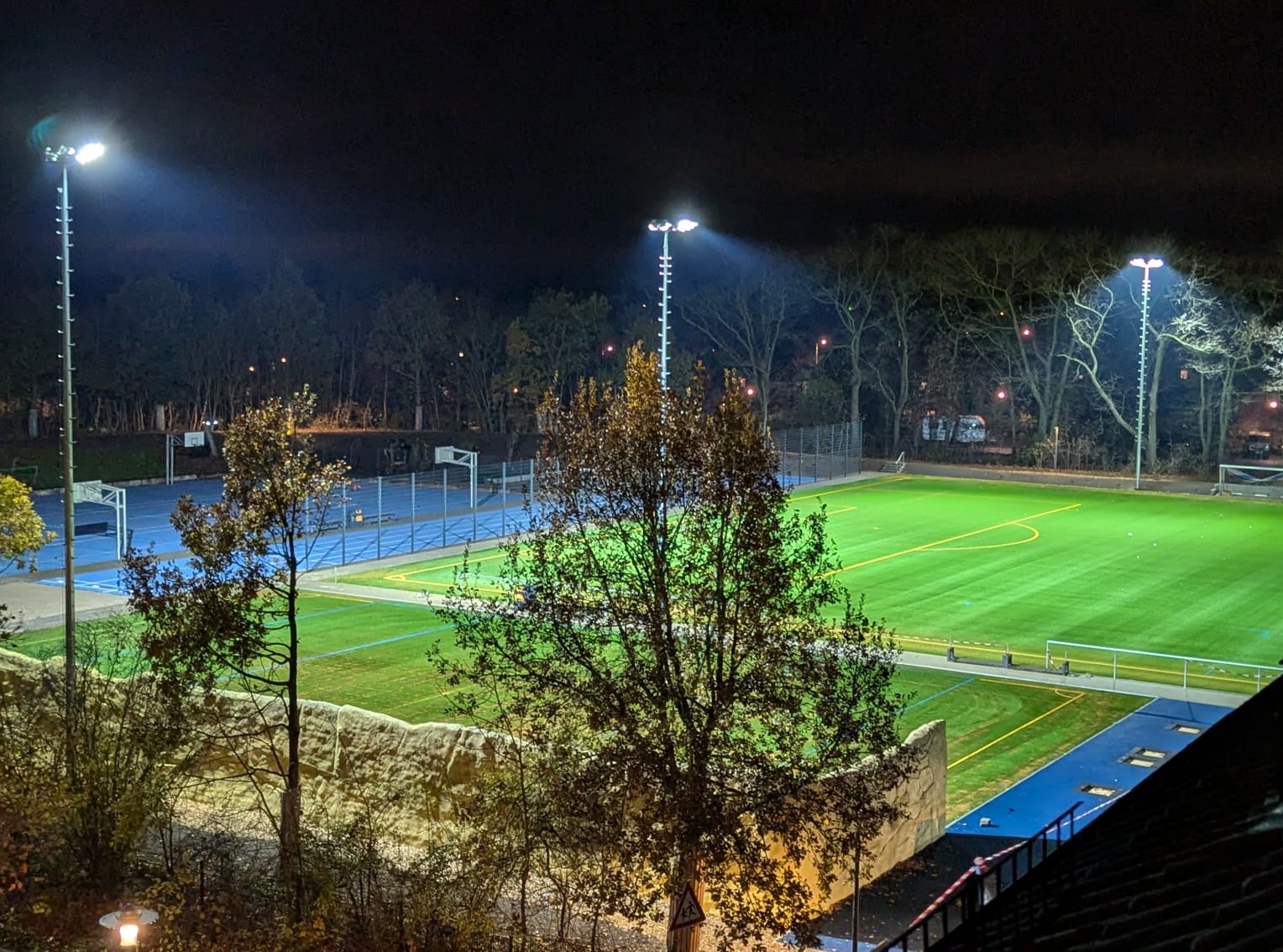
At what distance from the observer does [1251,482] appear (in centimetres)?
6925

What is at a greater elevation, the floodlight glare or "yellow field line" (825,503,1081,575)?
the floodlight glare

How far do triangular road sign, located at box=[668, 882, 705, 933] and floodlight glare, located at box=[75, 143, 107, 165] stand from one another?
1770 centimetres

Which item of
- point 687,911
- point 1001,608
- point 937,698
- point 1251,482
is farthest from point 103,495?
point 1251,482

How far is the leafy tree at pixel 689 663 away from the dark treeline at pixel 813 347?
64759 millimetres

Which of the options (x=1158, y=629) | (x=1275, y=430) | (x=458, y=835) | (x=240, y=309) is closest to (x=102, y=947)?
(x=458, y=835)

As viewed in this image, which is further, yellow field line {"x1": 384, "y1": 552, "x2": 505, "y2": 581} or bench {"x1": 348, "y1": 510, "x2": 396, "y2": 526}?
bench {"x1": 348, "y1": 510, "x2": 396, "y2": 526}

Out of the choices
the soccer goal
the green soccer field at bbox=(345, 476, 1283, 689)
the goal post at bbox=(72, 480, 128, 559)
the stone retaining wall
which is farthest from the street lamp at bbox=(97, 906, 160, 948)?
the soccer goal

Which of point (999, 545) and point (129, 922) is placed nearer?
point (129, 922)

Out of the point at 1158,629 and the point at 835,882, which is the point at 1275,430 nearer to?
the point at 1158,629

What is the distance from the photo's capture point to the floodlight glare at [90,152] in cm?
2312

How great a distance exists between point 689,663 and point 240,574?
21.0 ft

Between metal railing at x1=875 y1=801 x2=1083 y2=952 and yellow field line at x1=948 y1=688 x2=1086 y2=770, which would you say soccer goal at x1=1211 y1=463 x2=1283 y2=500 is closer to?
yellow field line at x1=948 y1=688 x2=1086 y2=770

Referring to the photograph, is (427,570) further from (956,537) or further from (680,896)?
(680,896)

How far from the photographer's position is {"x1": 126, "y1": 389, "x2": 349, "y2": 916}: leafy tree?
15945 millimetres
